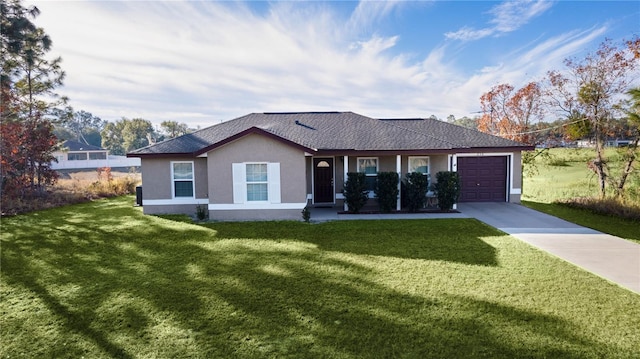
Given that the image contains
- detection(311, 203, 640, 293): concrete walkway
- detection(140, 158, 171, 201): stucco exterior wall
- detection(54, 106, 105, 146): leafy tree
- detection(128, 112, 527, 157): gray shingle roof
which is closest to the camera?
detection(311, 203, 640, 293): concrete walkway

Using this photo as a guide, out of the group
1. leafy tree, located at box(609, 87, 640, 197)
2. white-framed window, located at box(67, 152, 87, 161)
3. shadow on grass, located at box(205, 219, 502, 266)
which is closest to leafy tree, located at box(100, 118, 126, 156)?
white-framed window, located at box(67, 152, 87, 161)

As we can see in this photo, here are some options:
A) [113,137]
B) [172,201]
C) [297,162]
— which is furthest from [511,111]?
[113,137]

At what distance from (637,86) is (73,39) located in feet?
77.3

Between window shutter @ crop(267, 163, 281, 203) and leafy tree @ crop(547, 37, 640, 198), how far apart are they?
14149 millimetres

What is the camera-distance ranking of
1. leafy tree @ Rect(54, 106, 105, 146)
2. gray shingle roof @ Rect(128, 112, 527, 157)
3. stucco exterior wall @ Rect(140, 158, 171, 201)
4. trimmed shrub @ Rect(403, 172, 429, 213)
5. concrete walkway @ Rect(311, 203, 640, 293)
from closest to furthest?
concrete walkway @ Rect(311, 203, 640, 293), stucco exterior wall @ Rect(140, 158, 171, 201), trimmed shrub @ Rect(403, 172, 429, 213), gray shingle roof @ Rect(128, 112, 527, 157), leafy tree @ Rect(54, 106, 105, 146)

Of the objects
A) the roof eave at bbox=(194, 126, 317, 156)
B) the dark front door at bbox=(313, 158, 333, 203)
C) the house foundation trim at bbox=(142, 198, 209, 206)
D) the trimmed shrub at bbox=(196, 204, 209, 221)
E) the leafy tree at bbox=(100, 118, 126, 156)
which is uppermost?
the leafy tree at bbox=(100, 118, 126, 156)

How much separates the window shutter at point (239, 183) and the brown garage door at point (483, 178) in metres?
9.73

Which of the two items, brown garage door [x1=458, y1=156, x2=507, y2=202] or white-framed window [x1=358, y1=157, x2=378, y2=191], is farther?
brown garage door [x1=458, y1=156, x2=507, y2=202]

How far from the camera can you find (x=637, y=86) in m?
13.5

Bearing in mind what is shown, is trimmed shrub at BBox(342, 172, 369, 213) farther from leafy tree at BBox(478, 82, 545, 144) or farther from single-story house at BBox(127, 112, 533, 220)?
leafy tree at BBox(478, 82, 545, 144)

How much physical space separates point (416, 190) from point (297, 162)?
497 cm

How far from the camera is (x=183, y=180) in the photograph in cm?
1266

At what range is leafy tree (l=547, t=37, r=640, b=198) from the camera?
1455 cm

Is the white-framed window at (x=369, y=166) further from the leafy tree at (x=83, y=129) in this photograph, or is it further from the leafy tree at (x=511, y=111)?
the leafy tree at (x=83, y=129)
